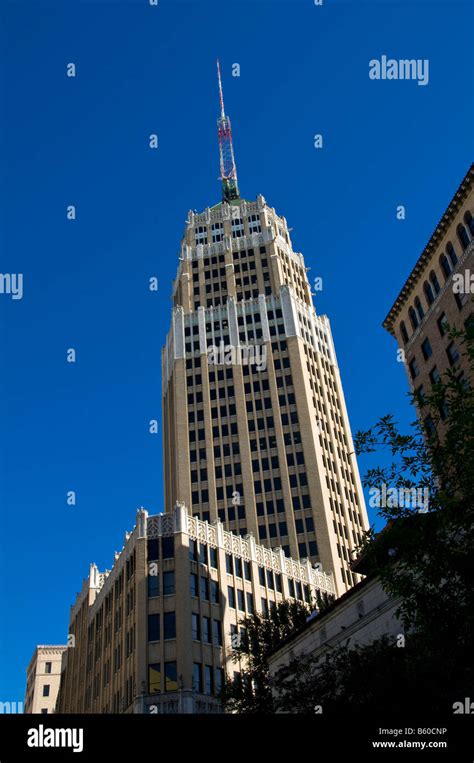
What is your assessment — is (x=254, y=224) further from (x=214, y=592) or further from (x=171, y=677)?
(x=171, y=677)

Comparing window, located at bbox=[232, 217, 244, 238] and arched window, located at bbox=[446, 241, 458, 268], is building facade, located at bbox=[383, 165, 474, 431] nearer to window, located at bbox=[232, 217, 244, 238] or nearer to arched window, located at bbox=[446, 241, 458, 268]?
arched window, located at bbox=[446, 241, 458, 268]

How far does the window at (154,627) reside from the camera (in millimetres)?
52013

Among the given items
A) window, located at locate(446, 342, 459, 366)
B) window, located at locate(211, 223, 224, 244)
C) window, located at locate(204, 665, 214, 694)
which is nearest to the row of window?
window, located at locate(446, 342, 459, 366)

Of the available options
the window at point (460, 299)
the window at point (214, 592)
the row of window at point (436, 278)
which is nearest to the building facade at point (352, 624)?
the window at point (214, 592)

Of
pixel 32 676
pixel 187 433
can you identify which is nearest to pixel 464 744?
pixel 187 433

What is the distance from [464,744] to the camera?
16266 mm

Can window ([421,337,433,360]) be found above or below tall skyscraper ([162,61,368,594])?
below

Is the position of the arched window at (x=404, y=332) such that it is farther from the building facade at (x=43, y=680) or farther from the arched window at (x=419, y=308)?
the building facade at (x=43, y=680)

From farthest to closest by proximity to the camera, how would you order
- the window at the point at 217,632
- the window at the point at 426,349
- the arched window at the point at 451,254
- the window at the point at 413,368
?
the window at the point at 217,632
the window at the point at 413,368
the window at the point at 426,349
the arched window at the point at 451,254

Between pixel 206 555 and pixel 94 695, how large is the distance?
16.0m

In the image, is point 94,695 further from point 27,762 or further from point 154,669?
point 27,762

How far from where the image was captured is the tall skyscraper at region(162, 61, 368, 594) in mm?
84688

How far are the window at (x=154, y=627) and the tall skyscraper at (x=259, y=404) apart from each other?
27.3 metres

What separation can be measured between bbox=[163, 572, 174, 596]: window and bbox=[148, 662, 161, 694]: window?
5168 mm
